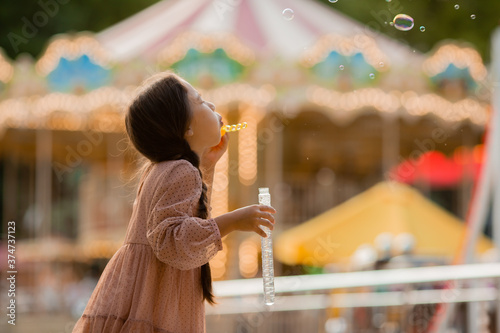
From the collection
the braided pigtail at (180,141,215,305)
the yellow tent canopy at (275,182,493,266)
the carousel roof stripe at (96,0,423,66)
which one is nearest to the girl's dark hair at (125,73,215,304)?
the braided pigtail at (180,141,215,305)

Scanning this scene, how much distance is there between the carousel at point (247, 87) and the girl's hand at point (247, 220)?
4.41 m

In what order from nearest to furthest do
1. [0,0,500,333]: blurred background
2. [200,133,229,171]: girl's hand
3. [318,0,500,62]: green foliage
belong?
[200,133,229,171]: girl's hand
[0,0,500,333]: blurred background
[318,0,500,62]: green foliage

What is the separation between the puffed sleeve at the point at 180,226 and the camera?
175 centimetres

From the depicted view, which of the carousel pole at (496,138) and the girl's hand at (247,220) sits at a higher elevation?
the carousel pole at (496,138)

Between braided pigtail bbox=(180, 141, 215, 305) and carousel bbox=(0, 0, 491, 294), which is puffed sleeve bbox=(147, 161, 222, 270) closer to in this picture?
braided pigtail bbox=(180, 141, 215, 305)

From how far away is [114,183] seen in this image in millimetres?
9820

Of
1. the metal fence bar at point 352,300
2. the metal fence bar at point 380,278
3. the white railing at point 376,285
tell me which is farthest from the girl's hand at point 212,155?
the metal fence bar at point 352,300

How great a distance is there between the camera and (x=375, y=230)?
257 inches

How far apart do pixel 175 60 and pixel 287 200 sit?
9.09 ft

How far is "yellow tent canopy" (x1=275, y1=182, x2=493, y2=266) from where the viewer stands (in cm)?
639

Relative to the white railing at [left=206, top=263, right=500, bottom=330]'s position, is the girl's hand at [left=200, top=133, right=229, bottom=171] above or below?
above

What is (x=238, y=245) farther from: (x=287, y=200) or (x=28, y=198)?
(x=28, y=198)

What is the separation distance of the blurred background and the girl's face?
72.5 inches

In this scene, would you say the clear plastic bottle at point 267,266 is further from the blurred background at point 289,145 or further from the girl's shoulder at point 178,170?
the blurred background at point 289,145
